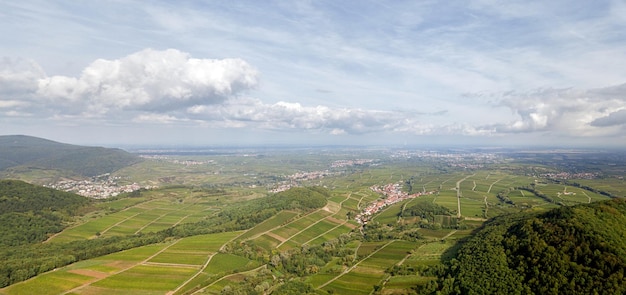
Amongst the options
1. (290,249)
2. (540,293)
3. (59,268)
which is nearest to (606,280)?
(540,293)

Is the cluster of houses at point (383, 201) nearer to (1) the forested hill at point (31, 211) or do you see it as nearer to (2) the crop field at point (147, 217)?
(2) the crop field at point (147, 217)

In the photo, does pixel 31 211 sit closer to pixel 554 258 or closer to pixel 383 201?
A: pixel 383 201

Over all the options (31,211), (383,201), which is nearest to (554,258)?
(383,201)

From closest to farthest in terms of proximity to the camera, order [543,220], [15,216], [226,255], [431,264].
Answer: [543,220], [431,264], [226,255], [15,216]

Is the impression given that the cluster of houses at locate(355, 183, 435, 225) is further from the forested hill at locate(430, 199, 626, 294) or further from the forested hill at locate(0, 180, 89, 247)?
the forested hill at locate(0, 180, 89, 247)

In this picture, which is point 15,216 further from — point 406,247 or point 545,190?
point 545,190

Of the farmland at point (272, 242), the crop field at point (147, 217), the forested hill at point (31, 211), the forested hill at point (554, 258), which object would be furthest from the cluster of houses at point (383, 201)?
the forested hill at point (31, 211)
